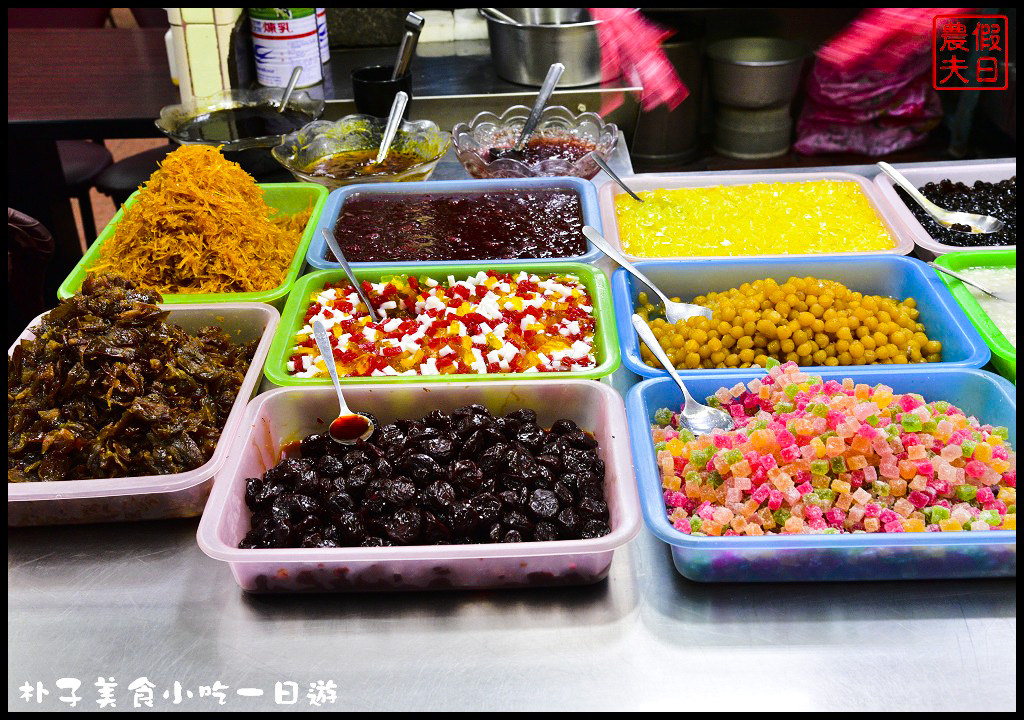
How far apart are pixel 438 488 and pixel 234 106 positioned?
2.09 m

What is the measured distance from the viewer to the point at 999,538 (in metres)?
1.27

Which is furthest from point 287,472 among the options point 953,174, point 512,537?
point 953,174

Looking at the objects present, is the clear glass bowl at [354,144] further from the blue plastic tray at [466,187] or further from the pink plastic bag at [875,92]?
the pink plastic bag at [875,92]

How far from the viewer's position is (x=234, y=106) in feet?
9.51

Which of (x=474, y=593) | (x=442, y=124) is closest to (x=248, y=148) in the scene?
(x=442, y=124)

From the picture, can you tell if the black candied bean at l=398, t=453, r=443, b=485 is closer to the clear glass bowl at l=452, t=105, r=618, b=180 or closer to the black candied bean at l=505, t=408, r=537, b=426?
the black candied bean at l=505, t=408, r=537, b=426

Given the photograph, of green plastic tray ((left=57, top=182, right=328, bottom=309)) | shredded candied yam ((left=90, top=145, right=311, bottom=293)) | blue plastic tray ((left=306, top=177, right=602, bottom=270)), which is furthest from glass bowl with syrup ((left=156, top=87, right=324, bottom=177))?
shredded candied yam ((left=90, top=145, right=311, bottom=293))

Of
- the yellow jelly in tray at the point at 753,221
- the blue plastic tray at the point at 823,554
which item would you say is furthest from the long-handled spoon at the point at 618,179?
the blue plastic tray at the point at 823,554

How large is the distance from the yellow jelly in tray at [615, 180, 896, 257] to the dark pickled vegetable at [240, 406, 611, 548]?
94 centimetres

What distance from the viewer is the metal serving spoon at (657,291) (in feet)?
6.56

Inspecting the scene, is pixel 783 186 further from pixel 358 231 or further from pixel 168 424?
pixel 168 424

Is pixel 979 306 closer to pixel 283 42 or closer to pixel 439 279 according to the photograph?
pixel 439 279

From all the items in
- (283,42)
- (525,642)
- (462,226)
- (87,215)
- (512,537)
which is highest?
(283,42)

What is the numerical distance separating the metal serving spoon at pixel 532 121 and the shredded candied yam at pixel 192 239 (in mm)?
917
